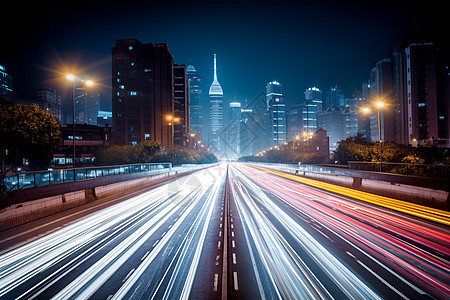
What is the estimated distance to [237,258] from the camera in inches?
321

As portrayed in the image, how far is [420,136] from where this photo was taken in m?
112

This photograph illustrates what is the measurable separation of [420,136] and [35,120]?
141149 millimetres

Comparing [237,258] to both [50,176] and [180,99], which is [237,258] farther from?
[180,99]

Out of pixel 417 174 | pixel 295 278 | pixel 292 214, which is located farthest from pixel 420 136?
pixel 295 278

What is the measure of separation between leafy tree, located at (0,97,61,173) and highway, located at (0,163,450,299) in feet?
63.8

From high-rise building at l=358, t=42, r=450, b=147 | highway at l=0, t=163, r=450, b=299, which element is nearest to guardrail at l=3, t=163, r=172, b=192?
highway at l=0, t=163, r=450, b=299

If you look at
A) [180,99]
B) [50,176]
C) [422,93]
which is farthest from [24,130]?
[422,93]

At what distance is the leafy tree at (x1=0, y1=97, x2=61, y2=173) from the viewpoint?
82.6 ft

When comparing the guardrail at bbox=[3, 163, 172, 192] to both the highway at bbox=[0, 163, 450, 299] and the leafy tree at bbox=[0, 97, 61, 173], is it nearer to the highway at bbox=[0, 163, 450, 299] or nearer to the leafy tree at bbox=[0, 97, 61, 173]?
the highway at bbox=[0, 163, 450, 299]

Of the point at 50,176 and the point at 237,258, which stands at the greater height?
the point at 50,176

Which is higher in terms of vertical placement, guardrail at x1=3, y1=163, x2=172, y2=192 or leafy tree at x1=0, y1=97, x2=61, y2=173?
leafy tree at x1=0, y1=97, x2=61, y2=173

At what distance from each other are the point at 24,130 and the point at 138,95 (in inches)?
3848

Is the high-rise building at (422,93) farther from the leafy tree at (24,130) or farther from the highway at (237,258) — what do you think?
the leafy tree at (24,130)

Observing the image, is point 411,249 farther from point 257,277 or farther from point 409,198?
point 409,198
